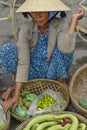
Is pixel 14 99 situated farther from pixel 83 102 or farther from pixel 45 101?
pixel 83 102

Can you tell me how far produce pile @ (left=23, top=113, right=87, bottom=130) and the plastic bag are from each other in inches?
11.0

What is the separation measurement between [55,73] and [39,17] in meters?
0.63

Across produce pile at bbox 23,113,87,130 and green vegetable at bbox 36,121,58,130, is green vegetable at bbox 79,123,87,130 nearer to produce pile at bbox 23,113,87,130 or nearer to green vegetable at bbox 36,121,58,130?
produce pile at bbox 23,113,87,130

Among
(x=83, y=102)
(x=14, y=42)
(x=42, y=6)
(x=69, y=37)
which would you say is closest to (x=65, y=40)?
(x=69, y=37)

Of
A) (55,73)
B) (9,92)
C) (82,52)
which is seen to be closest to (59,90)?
(55,73)

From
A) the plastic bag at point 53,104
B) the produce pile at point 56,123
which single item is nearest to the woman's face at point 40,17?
the plastic bag at point 53,104

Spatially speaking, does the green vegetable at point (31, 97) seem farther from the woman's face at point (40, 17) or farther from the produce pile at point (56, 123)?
the woman's face at point (40, 17)

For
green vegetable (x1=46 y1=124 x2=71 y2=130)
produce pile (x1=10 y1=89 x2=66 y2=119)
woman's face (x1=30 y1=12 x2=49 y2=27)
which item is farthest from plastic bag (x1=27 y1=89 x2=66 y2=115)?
woman's face (x1=30 y1=12 x2=49 y2=27)

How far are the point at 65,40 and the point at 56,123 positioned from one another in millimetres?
767

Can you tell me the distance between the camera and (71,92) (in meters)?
3.28

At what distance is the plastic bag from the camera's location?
325 cm

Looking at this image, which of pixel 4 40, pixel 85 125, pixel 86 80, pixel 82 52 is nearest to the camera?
pixel 85 125

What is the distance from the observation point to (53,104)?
10.8ft

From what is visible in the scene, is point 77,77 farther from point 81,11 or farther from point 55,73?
point 81,11
